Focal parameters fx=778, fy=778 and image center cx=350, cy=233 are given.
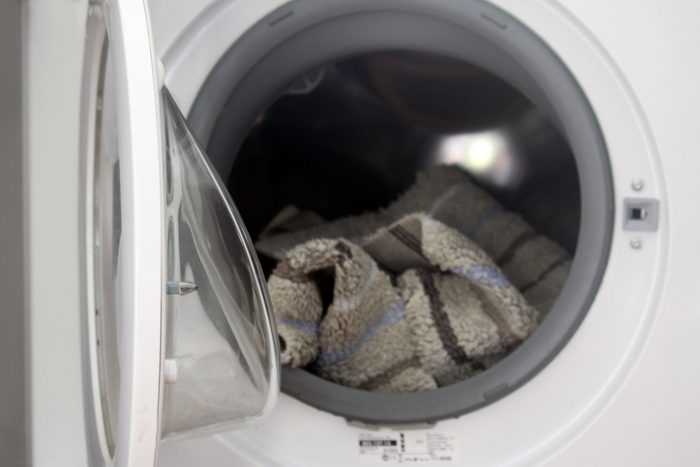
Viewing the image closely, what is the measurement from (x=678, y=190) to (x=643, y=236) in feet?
0.17

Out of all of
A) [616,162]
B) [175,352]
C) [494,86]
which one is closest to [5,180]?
[175,352]

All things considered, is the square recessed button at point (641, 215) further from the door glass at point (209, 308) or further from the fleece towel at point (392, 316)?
the door glass at point (209, 308)

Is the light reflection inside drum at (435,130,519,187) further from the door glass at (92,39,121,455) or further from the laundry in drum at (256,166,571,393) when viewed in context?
the door glass at (92,39,121,455)

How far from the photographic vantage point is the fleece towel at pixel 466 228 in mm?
1036

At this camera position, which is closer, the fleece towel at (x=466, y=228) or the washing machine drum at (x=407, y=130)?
the washing machine drum at (x=407, y=130)

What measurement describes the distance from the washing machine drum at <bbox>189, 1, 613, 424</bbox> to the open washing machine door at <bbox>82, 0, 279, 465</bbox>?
0.10m

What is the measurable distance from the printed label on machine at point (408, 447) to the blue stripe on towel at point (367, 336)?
0.12m

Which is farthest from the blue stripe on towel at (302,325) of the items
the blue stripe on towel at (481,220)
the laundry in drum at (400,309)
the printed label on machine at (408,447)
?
the blue stripe on towel at (481,220)

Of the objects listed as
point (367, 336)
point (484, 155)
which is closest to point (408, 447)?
point (367, 336)

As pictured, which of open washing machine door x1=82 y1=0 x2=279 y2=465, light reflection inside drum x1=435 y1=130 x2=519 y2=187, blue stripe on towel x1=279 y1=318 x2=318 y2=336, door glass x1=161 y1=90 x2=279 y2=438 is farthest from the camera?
light reflection inside drum x1=435 y1=130 x2=519 y2=187

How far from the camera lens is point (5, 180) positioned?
672 mm

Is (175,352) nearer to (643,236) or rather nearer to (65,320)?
(65,320)

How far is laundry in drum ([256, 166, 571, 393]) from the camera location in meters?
0.86

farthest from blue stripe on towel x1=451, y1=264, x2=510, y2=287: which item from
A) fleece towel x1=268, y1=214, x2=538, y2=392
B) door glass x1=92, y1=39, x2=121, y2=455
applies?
door glass x1=92, y1=39, x2=121, y2=455
